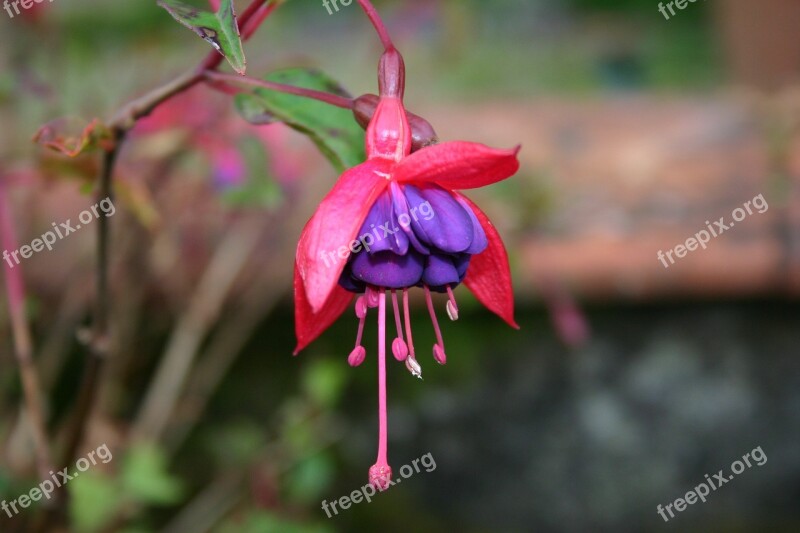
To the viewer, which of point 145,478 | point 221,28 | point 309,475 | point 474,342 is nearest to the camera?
point 221,28

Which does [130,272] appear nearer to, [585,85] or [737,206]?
[737,206]

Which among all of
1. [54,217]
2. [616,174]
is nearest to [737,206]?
[616,174]

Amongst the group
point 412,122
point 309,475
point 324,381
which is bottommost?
point 309,475

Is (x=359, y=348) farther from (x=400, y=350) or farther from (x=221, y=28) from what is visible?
(x=221, y=28)

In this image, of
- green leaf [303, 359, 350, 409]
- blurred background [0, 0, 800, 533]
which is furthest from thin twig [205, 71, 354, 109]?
green leaf [303, 359, 350, 409]

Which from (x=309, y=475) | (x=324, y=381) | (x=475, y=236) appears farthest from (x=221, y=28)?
(x=309, y=475)

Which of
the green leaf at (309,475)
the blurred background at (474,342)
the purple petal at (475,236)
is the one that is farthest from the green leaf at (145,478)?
A: the purple petal at (475,236)
